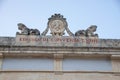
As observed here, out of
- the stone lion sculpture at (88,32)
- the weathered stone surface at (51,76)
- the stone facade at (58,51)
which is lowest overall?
the weathered stone surface at (51,76)

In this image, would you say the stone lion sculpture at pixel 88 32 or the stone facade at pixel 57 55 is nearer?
the stone facade at pixel 57 55

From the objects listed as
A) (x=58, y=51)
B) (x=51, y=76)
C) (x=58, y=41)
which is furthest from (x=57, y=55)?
(x=51, y=76)

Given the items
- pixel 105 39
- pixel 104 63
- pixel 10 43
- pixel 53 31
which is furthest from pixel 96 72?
pixel 10 43

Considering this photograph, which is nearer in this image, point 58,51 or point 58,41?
point 58,51

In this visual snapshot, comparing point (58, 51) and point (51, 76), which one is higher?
point (58, 51)

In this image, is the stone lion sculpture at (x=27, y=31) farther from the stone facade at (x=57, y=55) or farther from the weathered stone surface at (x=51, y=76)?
the weathered stone surface at (x=51, y=76)

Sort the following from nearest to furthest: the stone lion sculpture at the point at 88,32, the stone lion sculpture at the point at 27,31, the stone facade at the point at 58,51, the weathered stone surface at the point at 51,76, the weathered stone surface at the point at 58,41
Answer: the weathered stone surface at the point at 51,76 < the stone facade at the point at 58,51 < the weathered stone surface at the point at 58,41 < the stone lion sculpture at the point at 27,31 < the stone lion sculpture at the point at 88,32

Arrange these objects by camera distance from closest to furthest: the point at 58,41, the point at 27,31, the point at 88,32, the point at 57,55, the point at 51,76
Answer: the point at 51,76, the point at 57,55, the point at 58,41, the point at 27,31, the point at 88,32

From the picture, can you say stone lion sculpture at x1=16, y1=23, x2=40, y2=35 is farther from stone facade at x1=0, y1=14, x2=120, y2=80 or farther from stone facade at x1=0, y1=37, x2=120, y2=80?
stone facade at x1=0, y1=37, x2=120, y2=80

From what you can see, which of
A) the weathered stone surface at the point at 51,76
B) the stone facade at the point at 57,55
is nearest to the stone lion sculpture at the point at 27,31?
the stone facade at the point at 57,55

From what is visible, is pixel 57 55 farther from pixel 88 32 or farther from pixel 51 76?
pixel 88 32

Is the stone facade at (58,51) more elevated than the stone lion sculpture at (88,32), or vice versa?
the stone lion sculpture at (88,32)

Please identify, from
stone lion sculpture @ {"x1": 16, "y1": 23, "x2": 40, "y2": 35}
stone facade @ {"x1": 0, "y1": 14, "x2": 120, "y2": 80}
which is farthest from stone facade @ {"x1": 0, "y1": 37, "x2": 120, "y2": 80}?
stone lion sculpture @ {"x1": 16, "y1": 23, "x2": 40, "y2": 35}

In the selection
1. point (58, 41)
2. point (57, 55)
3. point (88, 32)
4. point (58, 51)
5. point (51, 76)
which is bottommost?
point (51, 76)
